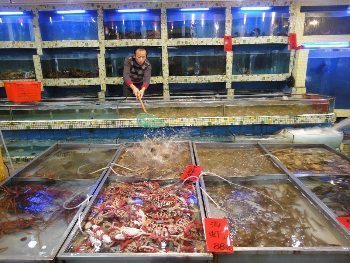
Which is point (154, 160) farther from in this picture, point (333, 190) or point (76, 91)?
point (76, 91)

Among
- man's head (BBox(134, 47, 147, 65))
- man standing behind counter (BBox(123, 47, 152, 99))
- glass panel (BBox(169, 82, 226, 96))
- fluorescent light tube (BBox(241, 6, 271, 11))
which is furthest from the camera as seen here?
glass panel (BBox(169, 82, 226, 96))

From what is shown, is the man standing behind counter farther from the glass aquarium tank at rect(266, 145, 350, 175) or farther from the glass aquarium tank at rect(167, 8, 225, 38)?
the glass aquarium tank at rect(266, 145, 350, 175)

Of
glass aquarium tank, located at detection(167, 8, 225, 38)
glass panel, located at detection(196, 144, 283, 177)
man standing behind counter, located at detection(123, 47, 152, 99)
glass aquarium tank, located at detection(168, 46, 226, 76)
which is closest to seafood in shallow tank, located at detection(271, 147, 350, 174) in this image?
→ glass panel, located at detection(196, 144, 283, 177)

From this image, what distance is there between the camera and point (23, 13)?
6219 mm

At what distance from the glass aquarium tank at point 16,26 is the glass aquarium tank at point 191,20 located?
3.39 meters

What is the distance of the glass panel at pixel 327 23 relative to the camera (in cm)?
640

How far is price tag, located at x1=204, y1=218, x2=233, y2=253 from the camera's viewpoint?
1.65 metres

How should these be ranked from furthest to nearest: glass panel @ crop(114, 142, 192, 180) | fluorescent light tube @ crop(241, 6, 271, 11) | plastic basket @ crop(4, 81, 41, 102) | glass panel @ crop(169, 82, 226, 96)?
glass panel @ crop(169, 82, 226, 96) < fluorescent light tube @ crop(241, 6, 271, 11) < plastic basket @ crop(4, 81, 41, 102) < glass panel @ crop(114, 142, 192, 180)

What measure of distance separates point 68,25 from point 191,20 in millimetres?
3127

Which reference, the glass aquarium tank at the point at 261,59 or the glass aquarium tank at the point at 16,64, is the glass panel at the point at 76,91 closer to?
the glass aquarium tank at the point at 16,64

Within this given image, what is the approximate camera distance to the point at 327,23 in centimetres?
647

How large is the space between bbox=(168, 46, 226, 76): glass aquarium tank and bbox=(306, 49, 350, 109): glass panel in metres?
2.55

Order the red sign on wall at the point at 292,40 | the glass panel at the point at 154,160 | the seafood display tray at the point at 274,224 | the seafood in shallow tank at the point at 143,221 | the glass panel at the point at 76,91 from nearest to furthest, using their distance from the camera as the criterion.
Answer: the seafood display tray at the point at 274,224 → the seafood in shallow tank at the point at 143,221 → the glass panel at the point at 154,160 → the red sign on wall at the point at 292,40 → the glass panel at the point at 76,91

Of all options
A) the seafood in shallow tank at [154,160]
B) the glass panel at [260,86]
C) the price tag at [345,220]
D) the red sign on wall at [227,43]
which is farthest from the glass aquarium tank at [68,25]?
the price tag at [345,220]
